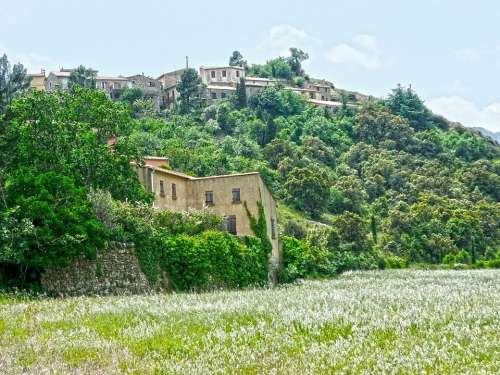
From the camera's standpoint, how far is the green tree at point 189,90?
16012 cm

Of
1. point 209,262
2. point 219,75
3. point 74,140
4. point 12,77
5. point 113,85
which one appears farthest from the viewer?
point 219,75

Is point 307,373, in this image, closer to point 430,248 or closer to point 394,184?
point 430,248

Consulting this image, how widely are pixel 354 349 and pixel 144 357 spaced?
3.79 m

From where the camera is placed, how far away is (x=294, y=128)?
154125 mm

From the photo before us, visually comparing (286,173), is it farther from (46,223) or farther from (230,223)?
(46,223)

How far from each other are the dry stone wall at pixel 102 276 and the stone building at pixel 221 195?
1538 cm

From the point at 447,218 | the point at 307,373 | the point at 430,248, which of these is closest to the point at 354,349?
the point at 307,373

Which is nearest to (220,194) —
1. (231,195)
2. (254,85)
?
(231,195)

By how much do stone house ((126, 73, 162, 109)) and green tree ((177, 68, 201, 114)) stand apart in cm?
1071

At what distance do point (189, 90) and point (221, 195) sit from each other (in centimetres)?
11281

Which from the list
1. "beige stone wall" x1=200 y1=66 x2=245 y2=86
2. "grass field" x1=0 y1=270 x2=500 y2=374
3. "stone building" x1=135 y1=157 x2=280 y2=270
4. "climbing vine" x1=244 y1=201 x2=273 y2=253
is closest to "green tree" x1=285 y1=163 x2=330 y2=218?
"stone building" x1=135 y1=157 x2=280 y2=270

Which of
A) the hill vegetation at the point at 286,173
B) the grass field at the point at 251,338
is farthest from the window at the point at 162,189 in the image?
the grass field at the point at 251,338

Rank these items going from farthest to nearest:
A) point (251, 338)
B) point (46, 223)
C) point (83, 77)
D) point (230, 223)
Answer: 1. point (83, 77)
2. point (230, 223)
3. point (46, 223)
4. point (251, 338)

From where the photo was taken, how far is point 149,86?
579 feet
